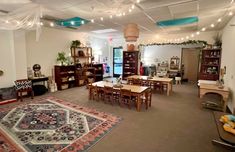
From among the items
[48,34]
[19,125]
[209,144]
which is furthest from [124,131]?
[48,34]

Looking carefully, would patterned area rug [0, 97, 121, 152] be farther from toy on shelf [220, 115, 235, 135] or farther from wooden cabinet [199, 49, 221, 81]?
wooden cabinet [199, 49, 221, 81]

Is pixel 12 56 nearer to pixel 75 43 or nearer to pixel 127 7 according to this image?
pixel 75 43

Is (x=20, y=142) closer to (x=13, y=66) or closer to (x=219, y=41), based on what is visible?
(x=13, y=66)

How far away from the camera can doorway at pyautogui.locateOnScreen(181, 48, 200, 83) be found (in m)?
9.16

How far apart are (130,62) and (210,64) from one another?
4.24 meters

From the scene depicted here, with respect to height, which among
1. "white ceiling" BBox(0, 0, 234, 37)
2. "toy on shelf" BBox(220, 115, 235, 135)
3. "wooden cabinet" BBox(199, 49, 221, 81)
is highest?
"white ceiling" BBox(0, 0, 234, 37)

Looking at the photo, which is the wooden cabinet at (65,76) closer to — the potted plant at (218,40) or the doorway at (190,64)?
the doorway at (190,64)

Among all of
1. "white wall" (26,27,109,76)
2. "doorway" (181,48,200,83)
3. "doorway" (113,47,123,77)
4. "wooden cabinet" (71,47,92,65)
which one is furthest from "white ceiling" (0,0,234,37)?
"doorway" (113,47,123,77)

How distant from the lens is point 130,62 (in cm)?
898

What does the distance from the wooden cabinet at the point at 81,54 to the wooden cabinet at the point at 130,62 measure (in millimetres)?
2241

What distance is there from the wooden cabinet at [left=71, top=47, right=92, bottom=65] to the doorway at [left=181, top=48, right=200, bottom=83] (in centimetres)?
606

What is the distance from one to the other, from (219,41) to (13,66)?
8.93 meters

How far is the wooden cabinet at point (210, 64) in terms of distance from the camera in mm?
6691

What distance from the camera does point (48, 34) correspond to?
6.66m
